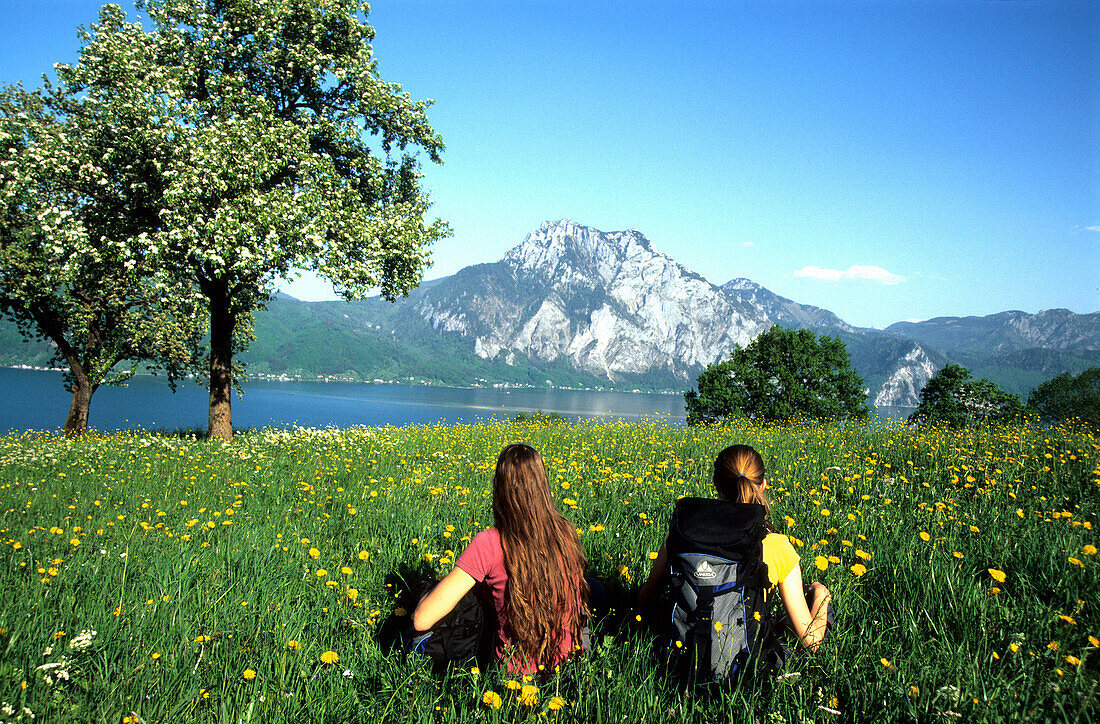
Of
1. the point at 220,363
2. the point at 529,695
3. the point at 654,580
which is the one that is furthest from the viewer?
the point at 220,363

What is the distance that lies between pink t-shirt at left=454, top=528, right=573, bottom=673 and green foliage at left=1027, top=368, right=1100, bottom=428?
193 ft

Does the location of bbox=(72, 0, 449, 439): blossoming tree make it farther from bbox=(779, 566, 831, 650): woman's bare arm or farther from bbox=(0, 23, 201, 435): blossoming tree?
bbox=(779, 566, 831, 650): woman's bare arm

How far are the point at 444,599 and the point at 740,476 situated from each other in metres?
2.09

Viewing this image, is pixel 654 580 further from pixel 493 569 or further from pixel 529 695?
pixel 529 695

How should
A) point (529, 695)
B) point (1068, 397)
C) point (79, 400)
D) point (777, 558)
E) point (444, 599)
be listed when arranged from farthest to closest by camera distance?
point (1068, 397), point (79, 400), point (777, 558), point (444, 599), point (529, 695)

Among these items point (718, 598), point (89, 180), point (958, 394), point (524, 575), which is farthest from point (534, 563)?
point (958, 394)

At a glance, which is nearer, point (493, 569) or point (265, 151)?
point (493, 569)

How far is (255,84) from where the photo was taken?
45.4ft

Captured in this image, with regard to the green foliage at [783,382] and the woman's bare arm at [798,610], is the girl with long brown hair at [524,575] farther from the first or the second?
the green foliage at [783,382]

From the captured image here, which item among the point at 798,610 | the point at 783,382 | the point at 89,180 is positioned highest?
the point at 89,180

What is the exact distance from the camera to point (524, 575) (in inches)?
129

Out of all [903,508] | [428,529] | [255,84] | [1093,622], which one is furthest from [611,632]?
[255,84]

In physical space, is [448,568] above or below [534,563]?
below

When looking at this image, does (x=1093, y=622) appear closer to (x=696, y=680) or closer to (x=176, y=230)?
(x=696, y=680)
